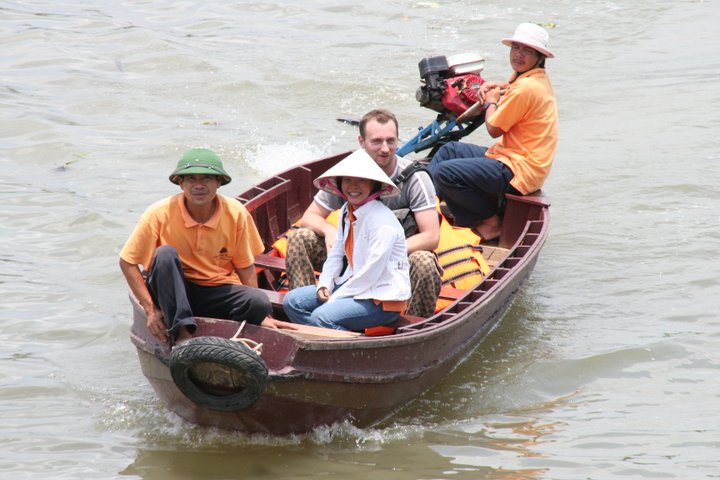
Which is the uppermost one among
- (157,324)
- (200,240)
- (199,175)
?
(199,175)

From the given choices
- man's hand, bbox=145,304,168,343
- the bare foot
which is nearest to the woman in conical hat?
man's hand, bbox=145,304,168,343

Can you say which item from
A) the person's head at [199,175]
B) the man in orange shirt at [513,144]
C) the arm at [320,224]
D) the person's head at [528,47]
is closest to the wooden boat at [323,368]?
the arm at [320,224]

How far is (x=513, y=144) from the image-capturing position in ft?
29.0

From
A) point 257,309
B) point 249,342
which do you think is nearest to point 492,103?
point 257,309

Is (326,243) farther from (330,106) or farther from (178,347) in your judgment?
(330,106)

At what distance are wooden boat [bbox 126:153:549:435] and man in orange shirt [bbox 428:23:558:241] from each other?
144 centimetres

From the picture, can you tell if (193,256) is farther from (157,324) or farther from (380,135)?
(380,135)

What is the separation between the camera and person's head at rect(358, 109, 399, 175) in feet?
22.6

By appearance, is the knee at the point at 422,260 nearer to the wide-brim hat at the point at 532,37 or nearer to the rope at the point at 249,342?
the rope at the point at 249,342

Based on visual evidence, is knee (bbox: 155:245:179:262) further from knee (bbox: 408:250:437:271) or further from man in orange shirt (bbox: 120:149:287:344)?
knee (bbox: 408:250:437:271)

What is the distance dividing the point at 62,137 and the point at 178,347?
783cm

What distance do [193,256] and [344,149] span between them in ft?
22.3

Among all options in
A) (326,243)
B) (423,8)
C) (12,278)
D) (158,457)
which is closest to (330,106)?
(423,8)

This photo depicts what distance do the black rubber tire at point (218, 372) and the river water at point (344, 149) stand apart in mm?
522
